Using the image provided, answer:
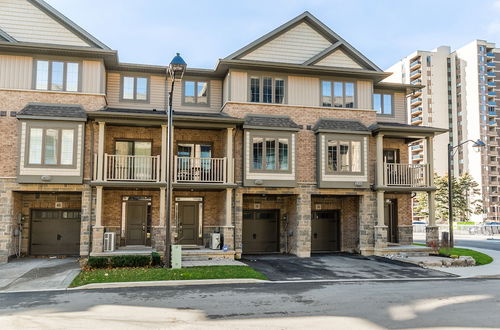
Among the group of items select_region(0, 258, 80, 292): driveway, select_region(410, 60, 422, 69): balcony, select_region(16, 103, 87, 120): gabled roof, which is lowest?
select_region(0, 258, 80, 292): driveway

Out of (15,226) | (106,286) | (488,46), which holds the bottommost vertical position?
(106,286)

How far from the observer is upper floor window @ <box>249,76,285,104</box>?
20562mm

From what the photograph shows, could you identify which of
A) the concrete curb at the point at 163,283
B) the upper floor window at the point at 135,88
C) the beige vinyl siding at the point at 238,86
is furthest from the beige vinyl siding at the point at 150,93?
the concrete curb at the point at 163,283

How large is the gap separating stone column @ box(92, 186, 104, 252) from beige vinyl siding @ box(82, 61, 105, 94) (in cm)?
455

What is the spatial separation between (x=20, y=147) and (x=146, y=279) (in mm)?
9009

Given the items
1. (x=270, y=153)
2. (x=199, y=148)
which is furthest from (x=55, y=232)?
(x=270, y=153)

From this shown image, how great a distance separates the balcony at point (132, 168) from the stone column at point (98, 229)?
2.83ft

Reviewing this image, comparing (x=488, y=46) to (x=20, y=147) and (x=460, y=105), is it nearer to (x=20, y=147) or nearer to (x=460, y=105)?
(x=460, y=105)

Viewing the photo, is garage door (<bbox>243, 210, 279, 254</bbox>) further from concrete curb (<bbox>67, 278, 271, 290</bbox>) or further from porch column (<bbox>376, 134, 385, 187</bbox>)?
concrete curb (<bbox>67, 278, 271, 290</bbox>)

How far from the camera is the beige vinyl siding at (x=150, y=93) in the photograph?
67.3 feet

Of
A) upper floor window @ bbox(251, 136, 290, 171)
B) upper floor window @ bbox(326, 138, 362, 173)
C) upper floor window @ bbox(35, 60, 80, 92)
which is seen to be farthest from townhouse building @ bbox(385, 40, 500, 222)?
upper floor window @ bbox(35, 60, 80, 92)

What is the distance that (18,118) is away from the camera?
1759 centimetres

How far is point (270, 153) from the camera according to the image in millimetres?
19906

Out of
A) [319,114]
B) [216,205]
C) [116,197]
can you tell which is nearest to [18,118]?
[116,197]
